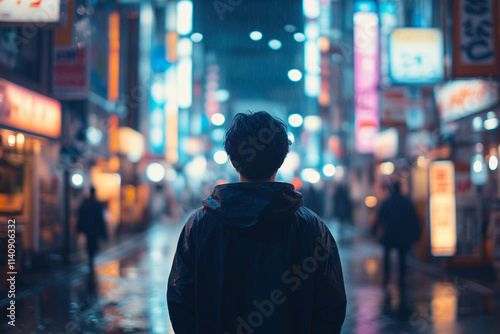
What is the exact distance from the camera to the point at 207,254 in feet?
8.84

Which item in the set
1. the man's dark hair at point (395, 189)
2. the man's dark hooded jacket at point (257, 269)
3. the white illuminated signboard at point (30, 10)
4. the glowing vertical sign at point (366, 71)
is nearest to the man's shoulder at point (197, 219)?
the man's dark hooded jacket at point (257, 269)

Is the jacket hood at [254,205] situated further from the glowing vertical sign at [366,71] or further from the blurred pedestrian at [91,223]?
the glowing vertical sign at [366,71]

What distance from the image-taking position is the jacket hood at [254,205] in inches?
102

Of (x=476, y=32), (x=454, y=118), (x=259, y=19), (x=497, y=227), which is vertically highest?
(x=259, y=19)

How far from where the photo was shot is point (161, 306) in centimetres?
996

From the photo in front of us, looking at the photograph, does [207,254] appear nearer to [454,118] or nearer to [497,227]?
[497,227]

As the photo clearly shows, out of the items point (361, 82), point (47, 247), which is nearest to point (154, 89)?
point (361, 82)

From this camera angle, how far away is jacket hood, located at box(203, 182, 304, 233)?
2592mm

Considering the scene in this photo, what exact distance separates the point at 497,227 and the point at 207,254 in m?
9.65

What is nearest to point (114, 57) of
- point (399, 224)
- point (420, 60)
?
point (420, 60)

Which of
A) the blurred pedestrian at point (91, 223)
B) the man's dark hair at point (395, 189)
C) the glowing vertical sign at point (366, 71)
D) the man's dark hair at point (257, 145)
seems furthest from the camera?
the glowing vertical sign at point (366, 71)

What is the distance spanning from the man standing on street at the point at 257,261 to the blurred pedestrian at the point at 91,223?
42.3 feet

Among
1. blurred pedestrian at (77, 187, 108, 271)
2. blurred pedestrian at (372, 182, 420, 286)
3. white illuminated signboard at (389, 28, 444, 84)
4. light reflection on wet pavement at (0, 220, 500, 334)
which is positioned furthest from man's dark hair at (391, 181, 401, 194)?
blurred pedestrian at (77, 187, 108, 271)

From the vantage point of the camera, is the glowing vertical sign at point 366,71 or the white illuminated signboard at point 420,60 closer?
the white illuminated signboard at point 420,60
